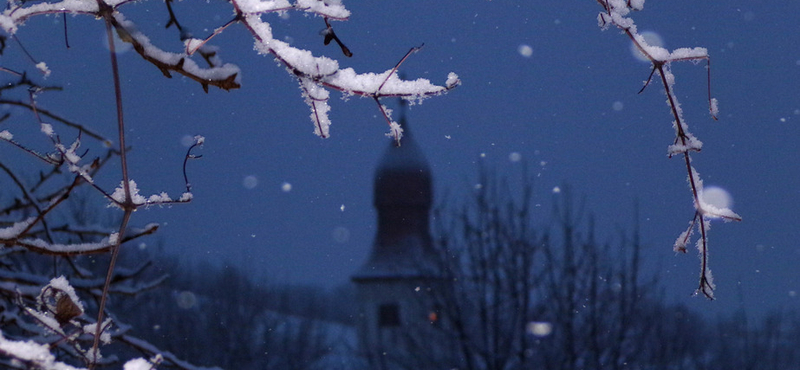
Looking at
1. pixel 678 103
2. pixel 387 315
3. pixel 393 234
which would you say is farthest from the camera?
pixel 393 234

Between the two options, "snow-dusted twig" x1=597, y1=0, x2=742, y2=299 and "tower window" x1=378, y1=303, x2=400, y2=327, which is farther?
"tower window" x1=378, y1=303, x2=400, y2=327

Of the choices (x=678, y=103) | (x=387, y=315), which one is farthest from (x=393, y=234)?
(x=678, y=103)

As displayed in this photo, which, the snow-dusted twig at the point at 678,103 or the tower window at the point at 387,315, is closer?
the snow-dusted twig at the point at 678,103

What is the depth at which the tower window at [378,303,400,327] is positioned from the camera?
28.4m

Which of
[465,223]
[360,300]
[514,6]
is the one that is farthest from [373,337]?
[514,6]

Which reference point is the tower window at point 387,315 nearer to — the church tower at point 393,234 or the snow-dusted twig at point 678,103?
the church tower at point 393,234

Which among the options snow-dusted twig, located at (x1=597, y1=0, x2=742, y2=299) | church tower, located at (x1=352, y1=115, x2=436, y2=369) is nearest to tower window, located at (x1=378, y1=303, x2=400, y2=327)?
church tower, located at (x1=352, y1=115, x2=436, y2=369)

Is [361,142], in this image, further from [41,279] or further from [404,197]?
[41,279]

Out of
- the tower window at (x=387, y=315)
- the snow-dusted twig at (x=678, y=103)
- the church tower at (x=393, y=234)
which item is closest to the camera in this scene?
the snow-dusted twig at (x=678, y=103)

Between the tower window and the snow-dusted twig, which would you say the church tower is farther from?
the snow-dusted twig

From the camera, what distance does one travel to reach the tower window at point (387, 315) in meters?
28.4

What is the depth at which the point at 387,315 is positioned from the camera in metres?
28.6

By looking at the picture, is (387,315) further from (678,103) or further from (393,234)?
(678,103)

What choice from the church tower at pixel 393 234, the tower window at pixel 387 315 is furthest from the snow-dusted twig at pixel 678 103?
the tower window at pixel 387 315
